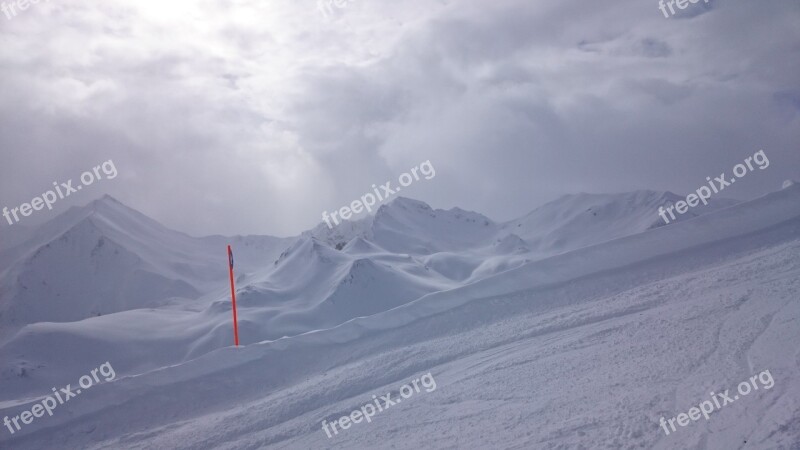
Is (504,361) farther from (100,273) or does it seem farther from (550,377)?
(100,273)

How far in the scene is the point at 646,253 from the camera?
17.9 meters

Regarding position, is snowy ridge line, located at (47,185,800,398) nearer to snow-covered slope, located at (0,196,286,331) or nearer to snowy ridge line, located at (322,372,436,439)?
snowy ridge line, located at (322,372,436,439)

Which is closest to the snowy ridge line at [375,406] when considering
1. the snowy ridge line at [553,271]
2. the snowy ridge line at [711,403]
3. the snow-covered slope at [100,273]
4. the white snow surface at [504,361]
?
the white snow surface at [504,361]

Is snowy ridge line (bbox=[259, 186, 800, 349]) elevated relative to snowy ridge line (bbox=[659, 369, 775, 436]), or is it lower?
elevated

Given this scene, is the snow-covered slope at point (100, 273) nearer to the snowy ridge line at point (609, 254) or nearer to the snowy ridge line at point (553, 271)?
the snowy ridge line at point (553, 271)

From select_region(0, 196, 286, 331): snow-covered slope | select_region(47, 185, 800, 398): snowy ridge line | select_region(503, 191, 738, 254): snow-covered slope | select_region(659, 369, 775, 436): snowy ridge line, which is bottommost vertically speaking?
select_region(659, 369, 775, 436): snowy ridge line

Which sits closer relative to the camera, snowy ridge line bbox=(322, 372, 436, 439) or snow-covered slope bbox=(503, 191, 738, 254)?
snowy ridge line bbox=(322, 372, 436, 439)

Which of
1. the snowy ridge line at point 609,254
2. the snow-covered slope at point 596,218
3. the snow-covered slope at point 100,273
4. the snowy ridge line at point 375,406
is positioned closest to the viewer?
the snowy ridge line at point 375,406

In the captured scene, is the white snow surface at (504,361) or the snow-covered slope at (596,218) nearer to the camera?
the white snow surface at (504,361)

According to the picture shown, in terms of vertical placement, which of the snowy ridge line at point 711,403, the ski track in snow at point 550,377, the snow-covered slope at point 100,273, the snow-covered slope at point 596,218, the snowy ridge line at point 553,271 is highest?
the snow-covered slope at point 100,273

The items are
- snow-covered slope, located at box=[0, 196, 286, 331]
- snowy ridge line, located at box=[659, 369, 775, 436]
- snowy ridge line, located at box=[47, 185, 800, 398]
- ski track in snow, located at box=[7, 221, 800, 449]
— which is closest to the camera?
snowy ridge line, located at box=[659, 369, 775, 436]

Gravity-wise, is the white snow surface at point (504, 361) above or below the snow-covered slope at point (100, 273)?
below

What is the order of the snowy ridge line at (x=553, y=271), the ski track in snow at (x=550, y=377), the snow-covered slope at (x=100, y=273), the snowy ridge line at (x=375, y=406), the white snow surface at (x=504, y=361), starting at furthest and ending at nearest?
the snow-covered slope at (x=100, y=273) → the snowy ridge line at (x=553, y=271) → the snowy ridge line at (x=375, y=406) → the white snow surface at (x=504, y=361) → the ski track in snow at (x=550, y=377)

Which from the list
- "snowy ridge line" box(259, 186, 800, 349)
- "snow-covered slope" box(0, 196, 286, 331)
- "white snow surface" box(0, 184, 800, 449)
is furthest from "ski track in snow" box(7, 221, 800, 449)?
"snow-covered slope" box(0, 196, 286, 331)
